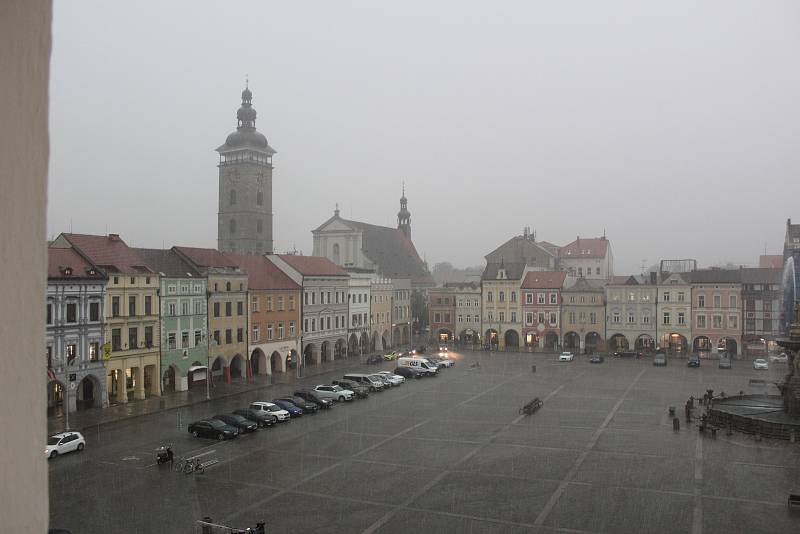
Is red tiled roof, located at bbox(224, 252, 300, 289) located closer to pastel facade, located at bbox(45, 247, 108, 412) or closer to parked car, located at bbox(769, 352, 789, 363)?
pastel facade, located at bbox(45, 247, 108, 412)

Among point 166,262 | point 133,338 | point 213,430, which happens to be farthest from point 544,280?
point 213,430

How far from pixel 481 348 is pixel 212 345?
35.3 m

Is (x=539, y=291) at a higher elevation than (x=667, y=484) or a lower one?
higher

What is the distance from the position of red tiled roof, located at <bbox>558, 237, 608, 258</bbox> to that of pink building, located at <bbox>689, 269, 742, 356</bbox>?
43.2 metres

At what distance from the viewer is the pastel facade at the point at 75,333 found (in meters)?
34.8

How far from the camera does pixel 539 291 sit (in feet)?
240

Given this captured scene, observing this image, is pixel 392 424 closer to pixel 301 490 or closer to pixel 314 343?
pixel 301 490

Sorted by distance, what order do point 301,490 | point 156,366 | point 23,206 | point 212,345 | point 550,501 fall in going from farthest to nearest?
point 212,345 → point 156,366 → point 301,490 → point 550,501 → point 23,206

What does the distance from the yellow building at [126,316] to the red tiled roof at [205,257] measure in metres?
5.03

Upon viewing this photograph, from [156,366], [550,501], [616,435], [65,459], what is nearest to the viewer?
[550,501]

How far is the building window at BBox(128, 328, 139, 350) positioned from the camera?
39.6 meters

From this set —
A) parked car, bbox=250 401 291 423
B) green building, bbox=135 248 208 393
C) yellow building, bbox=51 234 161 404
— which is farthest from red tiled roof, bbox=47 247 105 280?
parked car, bbox=250 401 291 423

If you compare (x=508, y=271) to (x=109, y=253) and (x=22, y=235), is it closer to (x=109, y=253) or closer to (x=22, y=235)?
(x=109, y=253)

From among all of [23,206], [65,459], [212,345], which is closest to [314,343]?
[212,345]
